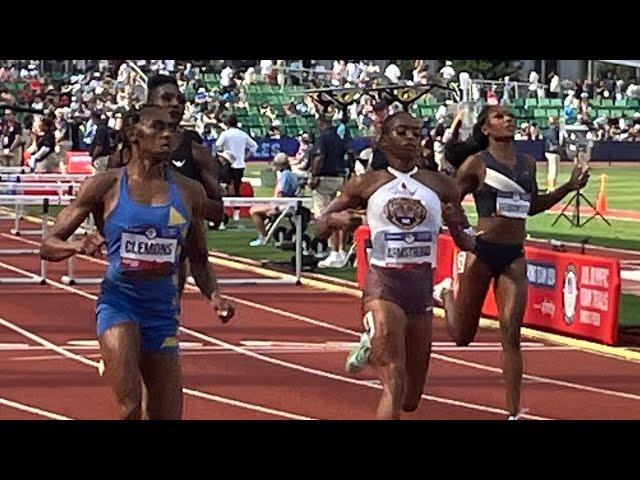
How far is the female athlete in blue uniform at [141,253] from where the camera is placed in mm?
9023

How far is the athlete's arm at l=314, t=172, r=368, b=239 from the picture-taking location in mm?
10719

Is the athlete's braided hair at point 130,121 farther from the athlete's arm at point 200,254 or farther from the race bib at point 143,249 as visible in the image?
the race bib at point 143,249

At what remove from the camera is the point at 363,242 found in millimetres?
20766

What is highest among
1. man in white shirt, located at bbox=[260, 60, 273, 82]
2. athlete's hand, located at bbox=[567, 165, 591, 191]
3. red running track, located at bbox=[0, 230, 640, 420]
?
man in white shirt, located at bbox=[260, 60, 273, 82]

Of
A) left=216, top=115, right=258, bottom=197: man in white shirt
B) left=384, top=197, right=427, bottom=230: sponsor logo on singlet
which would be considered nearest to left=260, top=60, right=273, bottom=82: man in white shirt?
left=216, top=115, right=258, bottom=197: man in white shirt

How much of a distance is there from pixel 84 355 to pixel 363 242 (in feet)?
19.3

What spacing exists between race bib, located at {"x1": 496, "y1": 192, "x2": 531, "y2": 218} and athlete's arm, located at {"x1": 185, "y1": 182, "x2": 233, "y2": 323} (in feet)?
10.2

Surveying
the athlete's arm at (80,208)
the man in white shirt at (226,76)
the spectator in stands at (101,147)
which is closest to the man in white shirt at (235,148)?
the spectator in stands at (101,147)

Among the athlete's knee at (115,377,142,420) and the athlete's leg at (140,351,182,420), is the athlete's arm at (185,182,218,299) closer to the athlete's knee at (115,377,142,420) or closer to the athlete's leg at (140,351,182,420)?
the athlete's leg at (140,351,182,420)

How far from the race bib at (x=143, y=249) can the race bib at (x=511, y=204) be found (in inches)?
141
